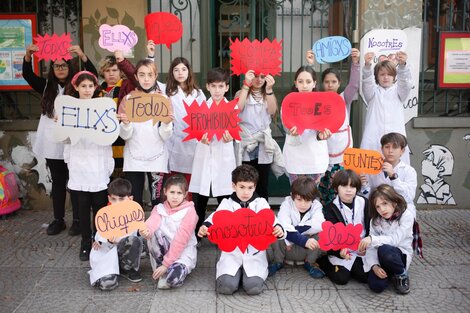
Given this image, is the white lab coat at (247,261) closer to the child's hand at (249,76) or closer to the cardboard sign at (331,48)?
the child's hand at (249,76)

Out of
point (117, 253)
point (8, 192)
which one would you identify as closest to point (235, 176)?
Result: point (117, 253)

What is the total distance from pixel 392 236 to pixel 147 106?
2297mm

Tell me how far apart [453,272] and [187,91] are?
286 centimetres

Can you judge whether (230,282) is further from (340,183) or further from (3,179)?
(3,179)

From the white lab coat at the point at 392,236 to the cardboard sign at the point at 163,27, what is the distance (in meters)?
2.54

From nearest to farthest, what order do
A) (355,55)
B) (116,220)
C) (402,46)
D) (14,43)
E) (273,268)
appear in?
(116,220) < (273,268) < (355,55) < (402,46) < (14,43)

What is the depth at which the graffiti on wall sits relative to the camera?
6.31 metres

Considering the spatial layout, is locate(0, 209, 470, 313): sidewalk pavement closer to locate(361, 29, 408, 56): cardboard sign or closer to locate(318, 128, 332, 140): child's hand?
locate(318, 128, 332, 140): child's hand

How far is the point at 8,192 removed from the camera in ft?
19.8

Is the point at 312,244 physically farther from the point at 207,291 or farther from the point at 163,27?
the point at 163,27

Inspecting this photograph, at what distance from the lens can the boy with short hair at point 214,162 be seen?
15.2 feet

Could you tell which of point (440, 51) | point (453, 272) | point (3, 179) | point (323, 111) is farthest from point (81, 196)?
point (440, 51)

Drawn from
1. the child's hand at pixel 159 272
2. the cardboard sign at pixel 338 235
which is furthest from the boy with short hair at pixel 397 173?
the child's hand at pixel 159 272

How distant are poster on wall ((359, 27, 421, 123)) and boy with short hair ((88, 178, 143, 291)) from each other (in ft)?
10.3
